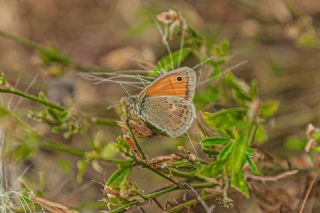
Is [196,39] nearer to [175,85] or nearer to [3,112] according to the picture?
[175,85]

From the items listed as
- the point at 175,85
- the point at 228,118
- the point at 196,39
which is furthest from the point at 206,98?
the point at 228,118

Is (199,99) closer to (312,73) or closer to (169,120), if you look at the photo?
(169,120)

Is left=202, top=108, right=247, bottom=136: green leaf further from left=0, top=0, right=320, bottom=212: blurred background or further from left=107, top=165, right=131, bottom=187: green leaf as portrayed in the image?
left=0, top=0, right=320, bottom=212: blurred background

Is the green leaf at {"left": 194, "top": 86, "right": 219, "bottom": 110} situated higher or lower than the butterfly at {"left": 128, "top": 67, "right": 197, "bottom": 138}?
lower

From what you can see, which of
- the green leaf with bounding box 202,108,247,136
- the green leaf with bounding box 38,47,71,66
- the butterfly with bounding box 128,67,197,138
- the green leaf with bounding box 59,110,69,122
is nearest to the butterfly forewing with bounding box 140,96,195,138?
the butterfly with bounding box 128,67,197,138

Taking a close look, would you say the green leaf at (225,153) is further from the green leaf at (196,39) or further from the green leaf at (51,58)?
the green leaf at (51,58)
